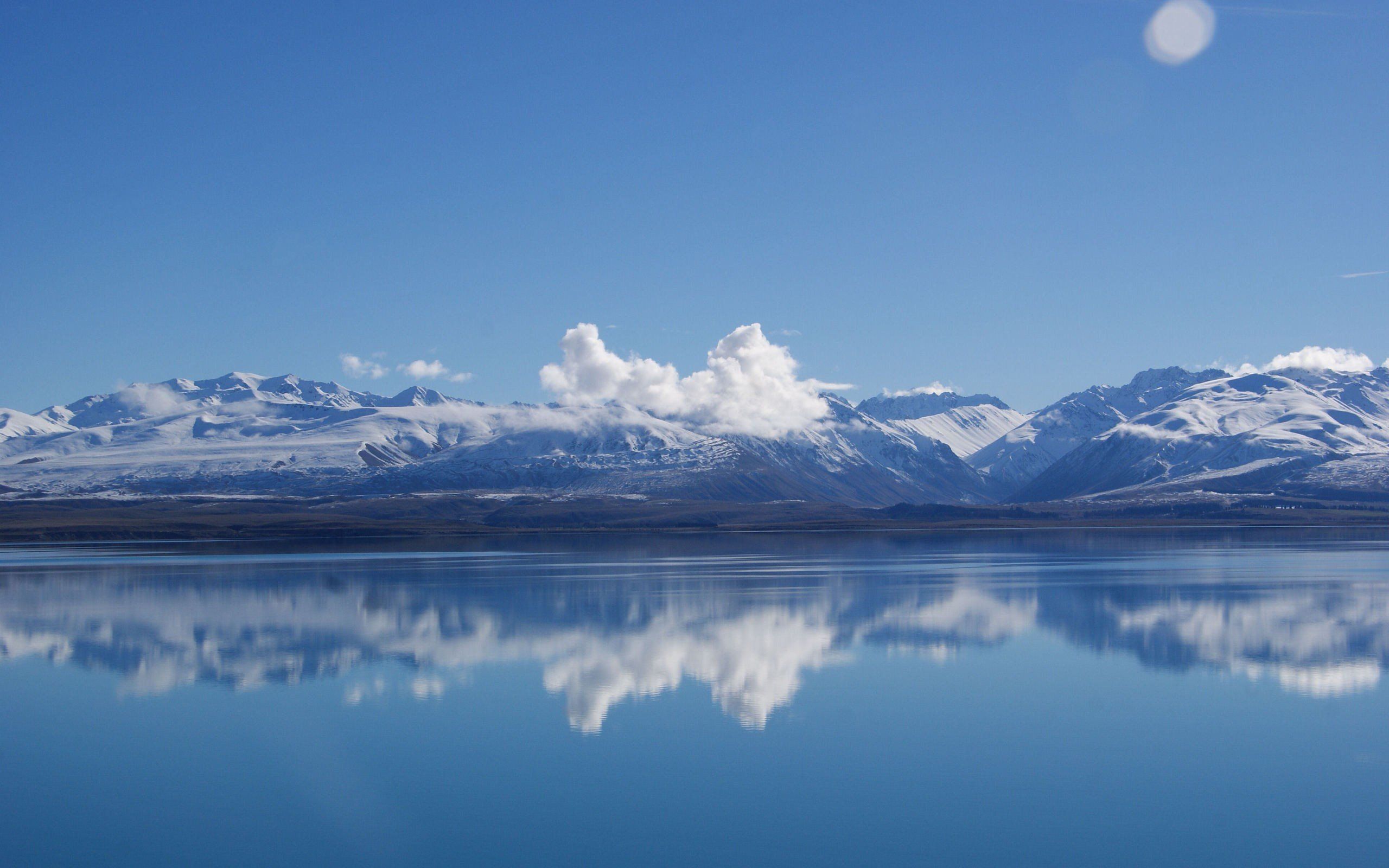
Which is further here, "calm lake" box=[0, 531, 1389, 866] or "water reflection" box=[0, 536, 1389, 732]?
"water reflection" box=[0, 536, 1389, 732]

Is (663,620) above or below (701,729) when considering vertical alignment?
above

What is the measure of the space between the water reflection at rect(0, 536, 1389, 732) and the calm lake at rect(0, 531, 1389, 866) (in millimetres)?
254

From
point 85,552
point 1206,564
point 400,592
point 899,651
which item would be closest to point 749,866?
point 899,651

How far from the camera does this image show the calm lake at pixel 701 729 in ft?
60.7

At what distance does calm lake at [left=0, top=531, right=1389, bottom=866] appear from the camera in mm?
18516

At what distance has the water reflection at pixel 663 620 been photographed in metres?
33.4

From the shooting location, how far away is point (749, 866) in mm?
17016

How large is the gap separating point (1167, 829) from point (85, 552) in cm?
10895

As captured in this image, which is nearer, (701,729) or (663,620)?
(701,729)

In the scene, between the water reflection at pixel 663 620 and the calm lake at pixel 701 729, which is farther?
the water reflection at pixel 663 620

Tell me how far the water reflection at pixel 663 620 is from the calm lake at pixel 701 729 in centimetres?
25

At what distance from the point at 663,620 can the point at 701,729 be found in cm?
1956

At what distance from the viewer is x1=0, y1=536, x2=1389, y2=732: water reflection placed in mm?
33438

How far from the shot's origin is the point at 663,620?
4566cm
